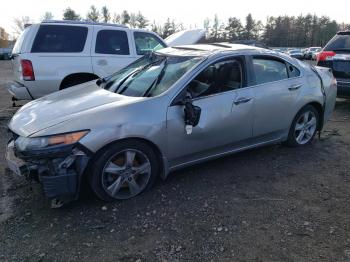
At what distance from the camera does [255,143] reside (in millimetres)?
4438

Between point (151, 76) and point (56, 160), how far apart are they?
1562 millimetres

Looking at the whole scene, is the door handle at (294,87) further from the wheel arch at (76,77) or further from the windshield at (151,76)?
the wheel arch at (76,77)

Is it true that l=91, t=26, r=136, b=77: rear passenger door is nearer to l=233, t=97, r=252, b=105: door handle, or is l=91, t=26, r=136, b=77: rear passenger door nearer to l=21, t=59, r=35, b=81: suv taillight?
l=21, t=59, r=35, b=81: suv taillight

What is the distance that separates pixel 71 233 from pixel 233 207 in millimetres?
1586

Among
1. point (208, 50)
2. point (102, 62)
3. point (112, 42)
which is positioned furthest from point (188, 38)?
point (208, 50)

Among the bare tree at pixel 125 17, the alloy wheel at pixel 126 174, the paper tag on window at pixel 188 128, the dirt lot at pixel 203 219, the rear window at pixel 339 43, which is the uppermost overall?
the bare tree at pixel 125 17

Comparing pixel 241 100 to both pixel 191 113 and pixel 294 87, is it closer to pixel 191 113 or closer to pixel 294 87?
pixel 191 113

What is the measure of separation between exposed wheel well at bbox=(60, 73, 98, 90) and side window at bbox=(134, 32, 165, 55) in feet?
4.28

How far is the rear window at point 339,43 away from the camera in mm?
7234

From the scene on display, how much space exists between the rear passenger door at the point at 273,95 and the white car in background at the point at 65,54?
12.3 ft

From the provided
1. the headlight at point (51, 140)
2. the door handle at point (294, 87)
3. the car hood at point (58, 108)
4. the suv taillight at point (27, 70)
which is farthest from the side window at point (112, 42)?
the headlight at point (51, 140)

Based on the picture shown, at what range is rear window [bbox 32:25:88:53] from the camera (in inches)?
254

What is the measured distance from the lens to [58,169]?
3139 mm

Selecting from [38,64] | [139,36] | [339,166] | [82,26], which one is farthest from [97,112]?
[139,36]
